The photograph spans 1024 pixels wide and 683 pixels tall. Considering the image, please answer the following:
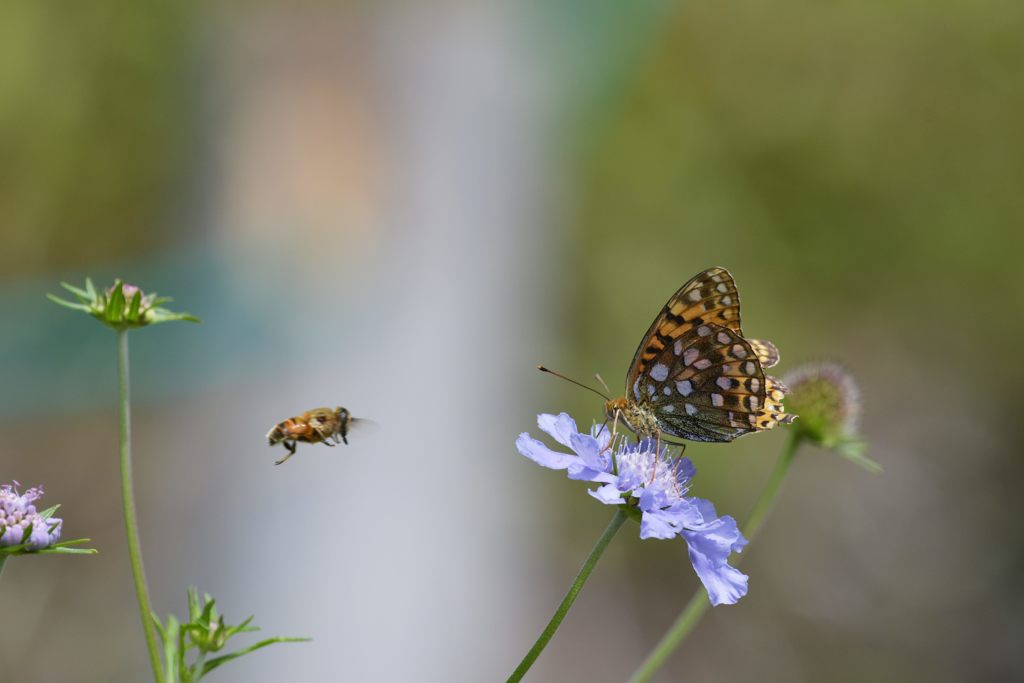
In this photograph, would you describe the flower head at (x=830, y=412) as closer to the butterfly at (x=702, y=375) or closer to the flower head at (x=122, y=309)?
the butterfly at (x=702, y=375)

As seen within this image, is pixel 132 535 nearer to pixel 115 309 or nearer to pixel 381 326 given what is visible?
pixel 115 309

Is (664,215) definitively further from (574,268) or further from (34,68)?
(34,68)

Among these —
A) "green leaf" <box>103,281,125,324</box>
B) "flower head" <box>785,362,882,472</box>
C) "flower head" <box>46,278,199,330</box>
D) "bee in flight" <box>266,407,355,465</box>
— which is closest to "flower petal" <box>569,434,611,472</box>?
"bee in flight" <box>266,407,355,465</box>

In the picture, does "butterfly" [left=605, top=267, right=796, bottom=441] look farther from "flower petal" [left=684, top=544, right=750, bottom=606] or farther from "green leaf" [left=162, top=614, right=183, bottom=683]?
"green leaf" [left=162, top=614, right=183, bottom=683]

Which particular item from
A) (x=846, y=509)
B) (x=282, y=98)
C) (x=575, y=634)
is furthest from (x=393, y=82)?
(x=846, y=509)

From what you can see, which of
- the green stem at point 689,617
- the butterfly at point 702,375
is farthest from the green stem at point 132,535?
the butterfly at point 702,375

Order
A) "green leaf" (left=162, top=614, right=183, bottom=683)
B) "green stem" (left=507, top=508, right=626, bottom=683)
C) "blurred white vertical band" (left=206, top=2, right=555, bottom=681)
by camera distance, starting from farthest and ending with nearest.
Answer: "blurred white vertical band" (left=206, top=2, right=555, bottom=681) < "green leaf" (left=162, top=614, right=183, bottom=683) < "green stem" (left=507, top=508, right=626, bottom=683)

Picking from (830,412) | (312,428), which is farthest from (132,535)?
(830,412)
